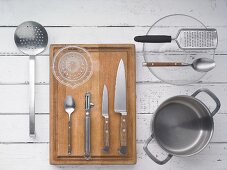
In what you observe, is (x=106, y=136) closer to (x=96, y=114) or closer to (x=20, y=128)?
(x=96, y=114)

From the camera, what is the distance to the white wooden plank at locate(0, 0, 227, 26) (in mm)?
1016

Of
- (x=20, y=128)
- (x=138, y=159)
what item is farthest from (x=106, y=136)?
(x=20, y=128)

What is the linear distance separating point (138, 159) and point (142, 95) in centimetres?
16

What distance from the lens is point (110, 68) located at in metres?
1.01

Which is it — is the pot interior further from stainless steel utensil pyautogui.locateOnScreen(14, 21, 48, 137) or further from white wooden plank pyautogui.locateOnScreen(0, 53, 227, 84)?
stainless steel utensil pyautogui.locateOnScreen(14, 21, 48, 137)

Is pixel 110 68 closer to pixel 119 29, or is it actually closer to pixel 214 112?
pixel 119 29

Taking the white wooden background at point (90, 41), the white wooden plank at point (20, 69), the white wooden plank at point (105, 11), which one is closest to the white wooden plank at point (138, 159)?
the white wooden background at point (90, 41)

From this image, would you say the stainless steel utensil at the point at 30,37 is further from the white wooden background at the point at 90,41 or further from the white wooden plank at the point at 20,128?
the white wooden plank at the point at 20,128

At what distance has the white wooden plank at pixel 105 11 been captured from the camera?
1.02m

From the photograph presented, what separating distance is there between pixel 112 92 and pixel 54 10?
25 centimetres

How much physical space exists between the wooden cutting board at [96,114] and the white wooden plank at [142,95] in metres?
0.03

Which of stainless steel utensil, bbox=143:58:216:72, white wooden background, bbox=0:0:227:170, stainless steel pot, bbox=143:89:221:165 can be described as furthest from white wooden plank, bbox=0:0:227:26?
stainless steel pot, bbox=143:89:221:165

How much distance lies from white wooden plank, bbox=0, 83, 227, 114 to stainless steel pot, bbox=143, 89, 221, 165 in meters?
0.04

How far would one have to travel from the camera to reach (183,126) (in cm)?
99
